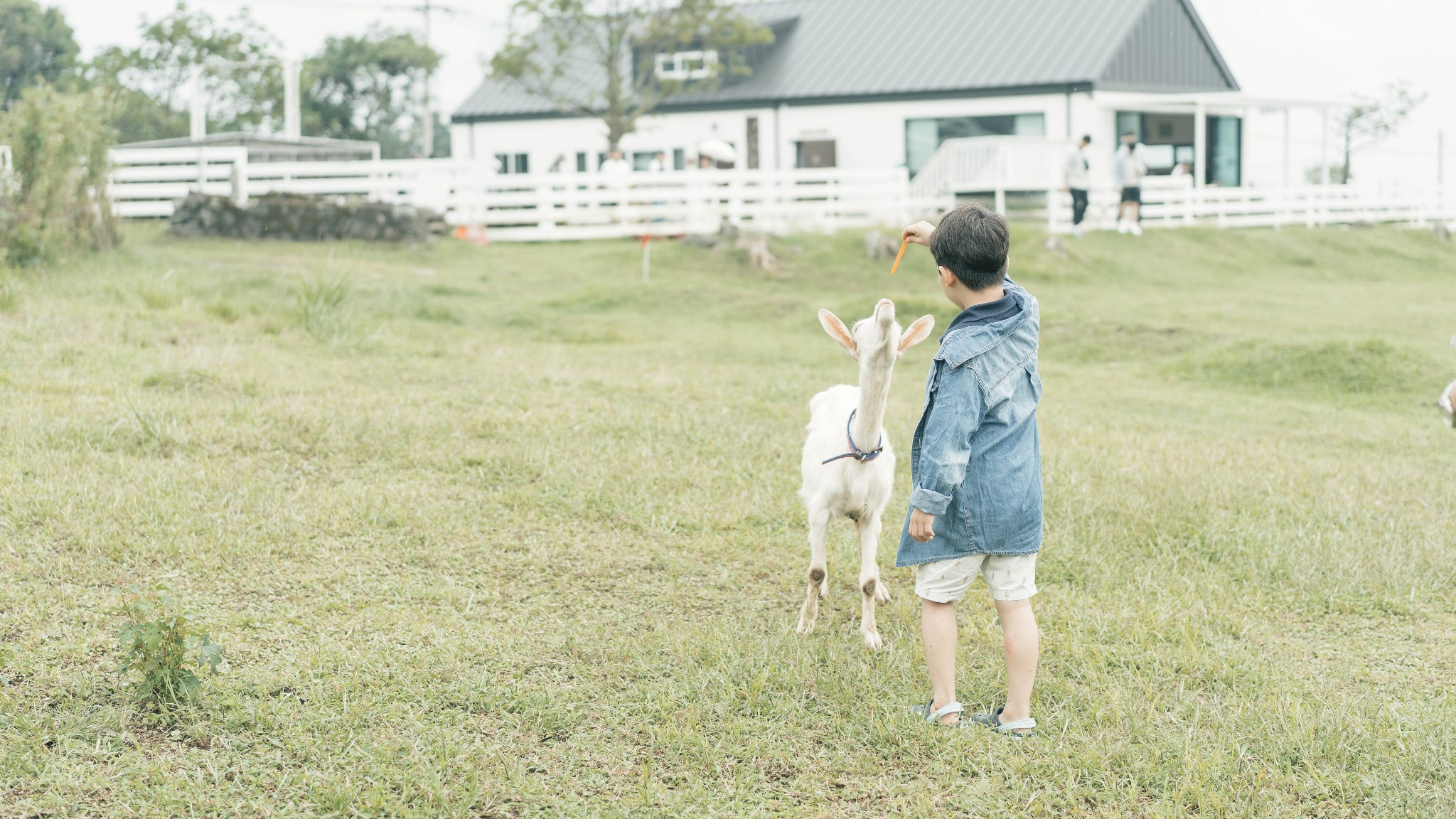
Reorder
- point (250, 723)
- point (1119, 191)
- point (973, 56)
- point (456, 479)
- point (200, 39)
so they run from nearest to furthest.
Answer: point (250, 723) → point (456, 479) → point (1119, 191) → point (973, 56) → point (200, 39)

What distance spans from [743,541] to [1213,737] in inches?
97.0

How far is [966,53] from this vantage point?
31.0 m

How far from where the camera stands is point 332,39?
48.2 meters

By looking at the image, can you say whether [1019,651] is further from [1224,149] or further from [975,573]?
[1224,149]

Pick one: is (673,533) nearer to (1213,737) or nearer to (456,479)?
(456,479)

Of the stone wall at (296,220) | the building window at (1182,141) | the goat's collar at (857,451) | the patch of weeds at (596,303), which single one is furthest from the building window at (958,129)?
the goat's collar at (857,451)

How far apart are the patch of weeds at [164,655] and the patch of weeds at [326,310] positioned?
248 inches

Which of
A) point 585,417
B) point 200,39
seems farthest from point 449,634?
point 200,39

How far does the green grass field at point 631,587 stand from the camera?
370 centimetres

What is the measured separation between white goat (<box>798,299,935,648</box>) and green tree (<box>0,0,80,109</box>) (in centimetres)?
4613

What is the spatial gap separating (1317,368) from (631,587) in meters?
7.94

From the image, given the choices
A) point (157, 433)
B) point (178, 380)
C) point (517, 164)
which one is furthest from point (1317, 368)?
point (517, 164)

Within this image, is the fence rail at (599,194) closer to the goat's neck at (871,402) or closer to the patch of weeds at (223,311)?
the patch of weeds at (223,311)

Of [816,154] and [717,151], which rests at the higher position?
[816,154]
